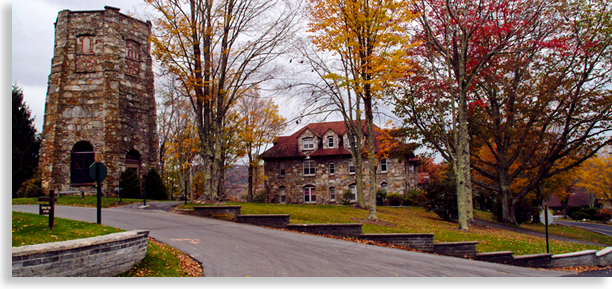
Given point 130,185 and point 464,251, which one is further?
point 130,185

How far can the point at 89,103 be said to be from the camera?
2098 centimetres

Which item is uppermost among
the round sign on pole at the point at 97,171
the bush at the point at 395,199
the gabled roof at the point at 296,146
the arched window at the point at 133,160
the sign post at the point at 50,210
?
the gabled roof at the point at 296,146

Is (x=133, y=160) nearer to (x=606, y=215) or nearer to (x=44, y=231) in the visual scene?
(x=44, y=231)

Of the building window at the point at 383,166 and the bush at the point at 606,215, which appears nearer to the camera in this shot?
the building window at the point at 383,166

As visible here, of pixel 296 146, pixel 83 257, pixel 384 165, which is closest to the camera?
pixel 83 257

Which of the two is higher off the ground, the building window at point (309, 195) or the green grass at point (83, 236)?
the green grass at point (83, 236)

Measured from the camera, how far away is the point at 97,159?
811 inches

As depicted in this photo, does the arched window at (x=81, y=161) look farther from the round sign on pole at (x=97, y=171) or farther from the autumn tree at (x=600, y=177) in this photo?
the autumn tree at (x=600, y=177)

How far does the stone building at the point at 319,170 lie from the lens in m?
38.4

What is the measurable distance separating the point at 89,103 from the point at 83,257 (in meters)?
18.5

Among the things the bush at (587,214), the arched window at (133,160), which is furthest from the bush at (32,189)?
the bush at (587,214)

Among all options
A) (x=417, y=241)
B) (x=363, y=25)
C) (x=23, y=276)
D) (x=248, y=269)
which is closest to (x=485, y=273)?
(x=417, y=241)

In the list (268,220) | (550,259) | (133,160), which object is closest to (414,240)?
(550,259)

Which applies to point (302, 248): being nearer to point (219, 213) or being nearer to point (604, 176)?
point (219, 213)
